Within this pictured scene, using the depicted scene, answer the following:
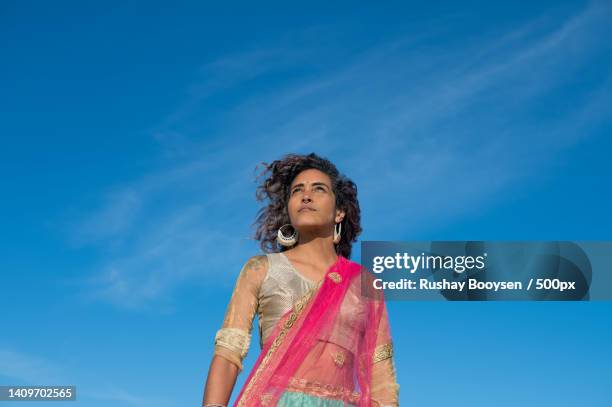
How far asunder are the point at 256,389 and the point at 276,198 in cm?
214

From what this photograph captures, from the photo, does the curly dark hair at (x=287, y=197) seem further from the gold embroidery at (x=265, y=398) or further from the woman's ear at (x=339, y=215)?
the gold embroidery at (x=265, y=398)

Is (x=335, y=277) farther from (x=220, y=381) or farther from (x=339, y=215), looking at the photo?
(x=220, y=381)

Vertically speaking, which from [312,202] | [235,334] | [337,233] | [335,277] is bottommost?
[235,334]

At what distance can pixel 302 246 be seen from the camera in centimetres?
787

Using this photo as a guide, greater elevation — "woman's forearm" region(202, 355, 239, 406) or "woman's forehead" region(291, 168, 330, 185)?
"woman's forehead" region(291, 168, 330, 185)

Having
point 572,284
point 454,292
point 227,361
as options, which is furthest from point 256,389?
point 572,284

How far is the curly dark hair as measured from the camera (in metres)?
8.19

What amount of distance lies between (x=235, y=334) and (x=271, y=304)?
50cm

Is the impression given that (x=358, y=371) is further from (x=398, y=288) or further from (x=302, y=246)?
(x=398, y=288)

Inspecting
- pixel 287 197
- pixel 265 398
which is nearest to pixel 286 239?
pixel 287 197

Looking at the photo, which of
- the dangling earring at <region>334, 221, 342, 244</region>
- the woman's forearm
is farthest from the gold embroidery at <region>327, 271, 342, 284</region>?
the woman's forearm

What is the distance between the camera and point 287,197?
8.25 m

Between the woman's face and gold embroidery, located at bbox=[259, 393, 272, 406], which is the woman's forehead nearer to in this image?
the woman's face

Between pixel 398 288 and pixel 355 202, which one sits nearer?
pixel 355 202
